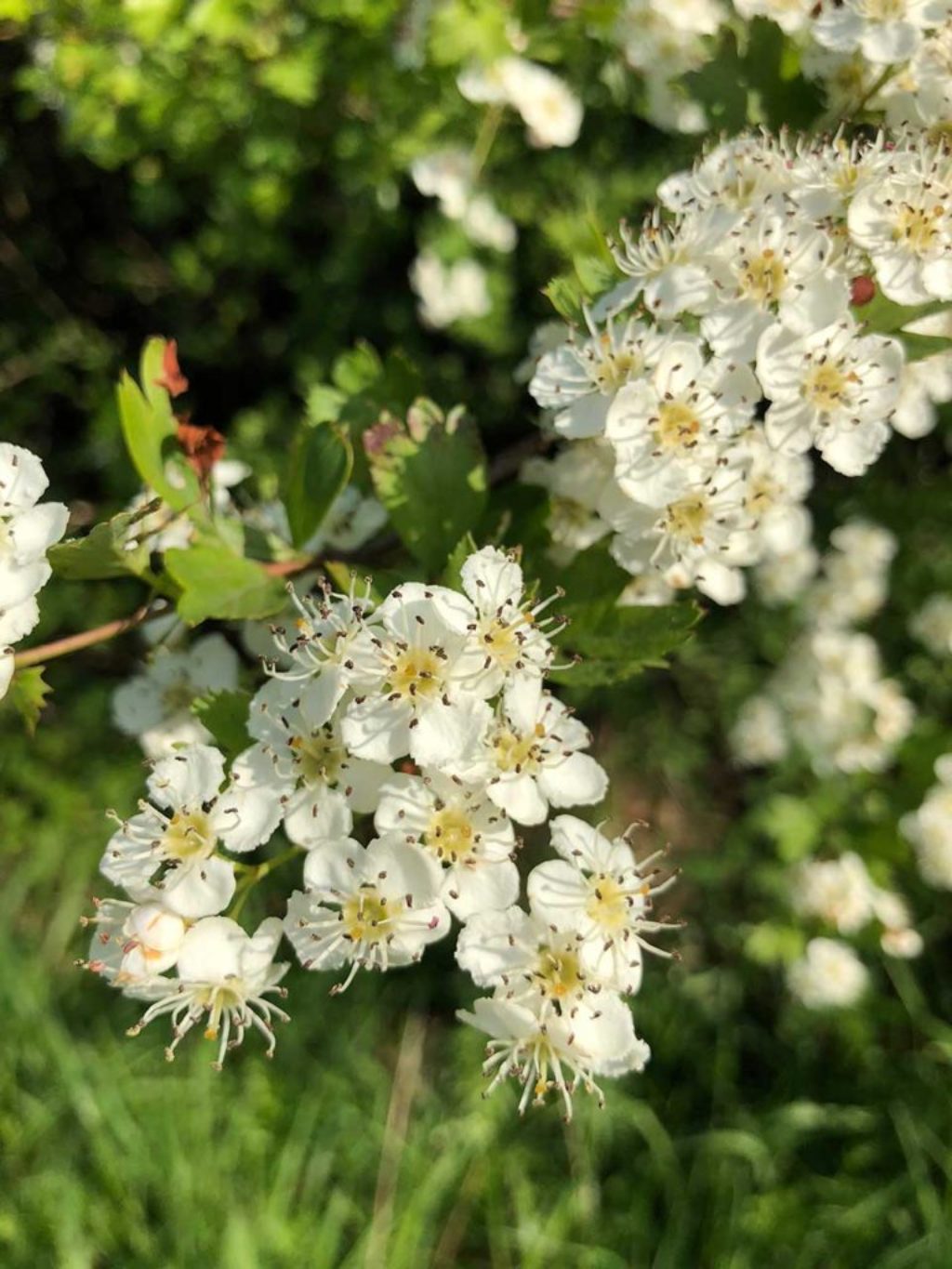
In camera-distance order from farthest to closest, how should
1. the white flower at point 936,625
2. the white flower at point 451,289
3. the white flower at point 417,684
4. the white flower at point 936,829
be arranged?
the white flower at point 936,625 < the white flower at point 451,289 < the white flower at point 936,829 < the white flower at point 417,684

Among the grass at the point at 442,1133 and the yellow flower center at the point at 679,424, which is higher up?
the yellow flower center at the point at 679,424

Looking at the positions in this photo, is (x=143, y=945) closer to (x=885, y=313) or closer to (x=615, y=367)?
(x=615, y=367)

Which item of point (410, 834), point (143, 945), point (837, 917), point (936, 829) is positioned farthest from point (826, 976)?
point (143, 945)

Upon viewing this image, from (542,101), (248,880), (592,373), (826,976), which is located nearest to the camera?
(248,880)

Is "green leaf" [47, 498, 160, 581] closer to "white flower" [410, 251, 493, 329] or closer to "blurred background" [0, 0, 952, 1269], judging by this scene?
"blurred background" [0, 0, 952, 1269]

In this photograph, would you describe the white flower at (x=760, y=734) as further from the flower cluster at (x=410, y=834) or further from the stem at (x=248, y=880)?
the stem at (x=248, y=880)

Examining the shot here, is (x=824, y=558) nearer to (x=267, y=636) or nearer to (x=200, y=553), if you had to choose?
(x=267, y=636)

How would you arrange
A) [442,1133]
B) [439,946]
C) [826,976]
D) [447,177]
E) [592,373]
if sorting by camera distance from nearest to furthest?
[592,373] → [447,177] → [826,976] → [442,1133] → [439,946]

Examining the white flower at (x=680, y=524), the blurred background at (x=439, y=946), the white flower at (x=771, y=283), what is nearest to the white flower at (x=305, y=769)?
the white flower at (x=680, y=524)
